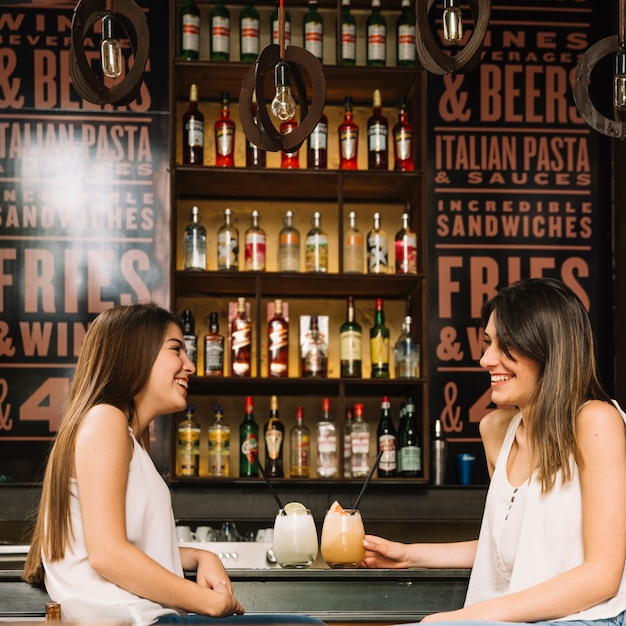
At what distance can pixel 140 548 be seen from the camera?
1741 mm

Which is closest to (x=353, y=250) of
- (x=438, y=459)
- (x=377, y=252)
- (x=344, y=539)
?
(x=377, y=252)

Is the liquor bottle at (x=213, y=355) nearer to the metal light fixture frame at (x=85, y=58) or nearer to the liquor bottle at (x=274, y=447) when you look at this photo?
the liquor bottle at (x=274, y=447)

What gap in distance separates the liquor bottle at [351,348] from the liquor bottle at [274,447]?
12.7 inches

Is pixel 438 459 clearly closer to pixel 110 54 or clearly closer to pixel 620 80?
pixel 620 80

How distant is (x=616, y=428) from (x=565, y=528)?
0.18 m

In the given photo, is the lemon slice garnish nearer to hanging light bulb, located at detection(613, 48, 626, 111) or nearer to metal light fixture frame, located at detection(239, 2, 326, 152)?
metal light fixture frame, located at detection(239, 2, 326, 152)

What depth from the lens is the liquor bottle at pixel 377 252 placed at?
13.1 feet

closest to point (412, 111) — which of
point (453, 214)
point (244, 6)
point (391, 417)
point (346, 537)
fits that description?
point (453, 214)

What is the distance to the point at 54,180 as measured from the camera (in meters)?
4.11

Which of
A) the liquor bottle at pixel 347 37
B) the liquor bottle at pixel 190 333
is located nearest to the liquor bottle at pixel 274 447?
the liquor bottle at pixel 190 333

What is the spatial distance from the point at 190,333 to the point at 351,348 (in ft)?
2.17

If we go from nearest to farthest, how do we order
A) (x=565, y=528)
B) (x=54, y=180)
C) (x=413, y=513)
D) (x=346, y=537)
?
(x=565, y=528) → (x=346, y=537) → (x=413, y=513) → (x=54, y=180)

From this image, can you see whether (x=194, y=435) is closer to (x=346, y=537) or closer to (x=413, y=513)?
(x=413, y=513)

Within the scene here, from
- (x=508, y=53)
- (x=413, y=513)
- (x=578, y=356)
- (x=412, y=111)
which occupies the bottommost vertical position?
(x=413, y=513)
